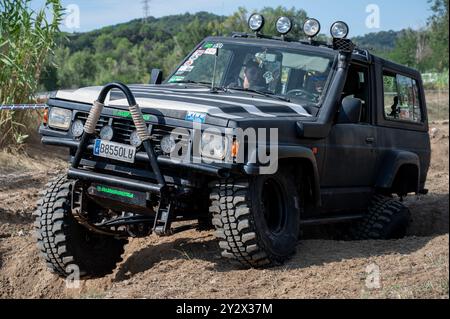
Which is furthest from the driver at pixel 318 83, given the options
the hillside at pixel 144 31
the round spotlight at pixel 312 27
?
the hillside at pixel 144 31

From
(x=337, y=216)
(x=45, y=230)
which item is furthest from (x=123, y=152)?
(x=337, y=216)

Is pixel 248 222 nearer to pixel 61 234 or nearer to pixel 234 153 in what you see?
pixel 234 153

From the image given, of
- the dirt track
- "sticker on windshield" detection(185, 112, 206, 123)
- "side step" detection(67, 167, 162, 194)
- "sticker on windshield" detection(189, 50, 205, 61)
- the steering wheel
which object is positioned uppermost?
"sticker on windshield" detection(189, 50, 205, 61)

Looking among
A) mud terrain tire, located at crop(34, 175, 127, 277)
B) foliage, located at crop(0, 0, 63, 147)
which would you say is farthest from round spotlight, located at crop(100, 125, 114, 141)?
foliage, located at crop(0, 0, 63, 147)

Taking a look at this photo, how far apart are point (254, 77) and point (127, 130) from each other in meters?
1.61

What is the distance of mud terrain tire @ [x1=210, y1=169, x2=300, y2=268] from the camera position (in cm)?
502

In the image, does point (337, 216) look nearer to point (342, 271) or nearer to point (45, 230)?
point (342, 271)

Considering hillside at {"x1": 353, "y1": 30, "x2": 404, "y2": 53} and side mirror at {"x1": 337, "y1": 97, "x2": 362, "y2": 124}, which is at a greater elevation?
hillside at {"x1": 353, "y1": 30, "x2": 404, "y2": 53}

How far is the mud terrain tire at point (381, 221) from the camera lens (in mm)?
6988

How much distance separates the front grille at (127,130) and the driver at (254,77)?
1.47 meters

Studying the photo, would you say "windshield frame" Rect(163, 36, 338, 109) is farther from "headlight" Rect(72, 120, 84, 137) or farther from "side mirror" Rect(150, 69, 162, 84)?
"headlight" Rect(72, 120, 84, 137)

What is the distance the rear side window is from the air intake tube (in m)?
3.05

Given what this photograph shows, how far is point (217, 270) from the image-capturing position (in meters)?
5.44
